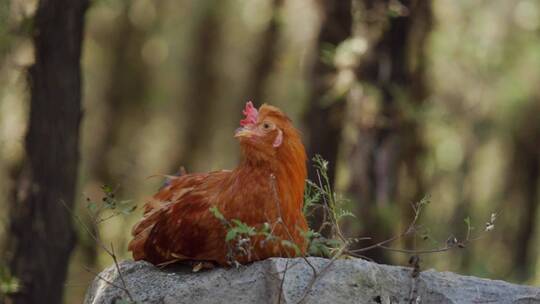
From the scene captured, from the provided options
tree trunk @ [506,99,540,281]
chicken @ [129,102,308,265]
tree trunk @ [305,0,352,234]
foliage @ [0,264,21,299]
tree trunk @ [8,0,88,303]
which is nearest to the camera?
chicken @ [129,102,308,265]

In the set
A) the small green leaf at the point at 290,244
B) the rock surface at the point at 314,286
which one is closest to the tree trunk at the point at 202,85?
the rock surface at the point at 314,286

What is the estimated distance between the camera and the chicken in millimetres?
5551

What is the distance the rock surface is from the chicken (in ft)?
0.39

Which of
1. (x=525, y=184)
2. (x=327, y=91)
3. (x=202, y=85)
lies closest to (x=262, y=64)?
(x=202, y=85)

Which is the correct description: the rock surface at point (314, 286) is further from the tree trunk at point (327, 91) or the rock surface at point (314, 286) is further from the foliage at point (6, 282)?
the tree trunk at point (327, 91)

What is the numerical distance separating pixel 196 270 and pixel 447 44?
1553 centimetres

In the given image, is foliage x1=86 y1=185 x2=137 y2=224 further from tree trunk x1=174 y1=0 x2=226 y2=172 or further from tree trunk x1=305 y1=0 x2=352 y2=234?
tree trunk x1=174 y1=0 x2=226 y2=172

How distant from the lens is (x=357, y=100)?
38.5 ft

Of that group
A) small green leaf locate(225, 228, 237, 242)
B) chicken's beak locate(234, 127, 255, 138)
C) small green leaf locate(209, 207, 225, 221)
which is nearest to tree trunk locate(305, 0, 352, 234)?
chicken's beak locate(234, 127, 255, 138)

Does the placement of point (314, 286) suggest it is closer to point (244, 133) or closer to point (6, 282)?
point (244, 133)

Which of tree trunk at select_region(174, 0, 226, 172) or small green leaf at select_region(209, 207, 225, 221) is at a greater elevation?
small green leaf at select_region(209, 207, 225, 221)

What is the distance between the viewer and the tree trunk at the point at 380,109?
11695 millimetres

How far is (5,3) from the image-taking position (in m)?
7.93

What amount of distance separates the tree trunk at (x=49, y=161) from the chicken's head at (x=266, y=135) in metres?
2.76
